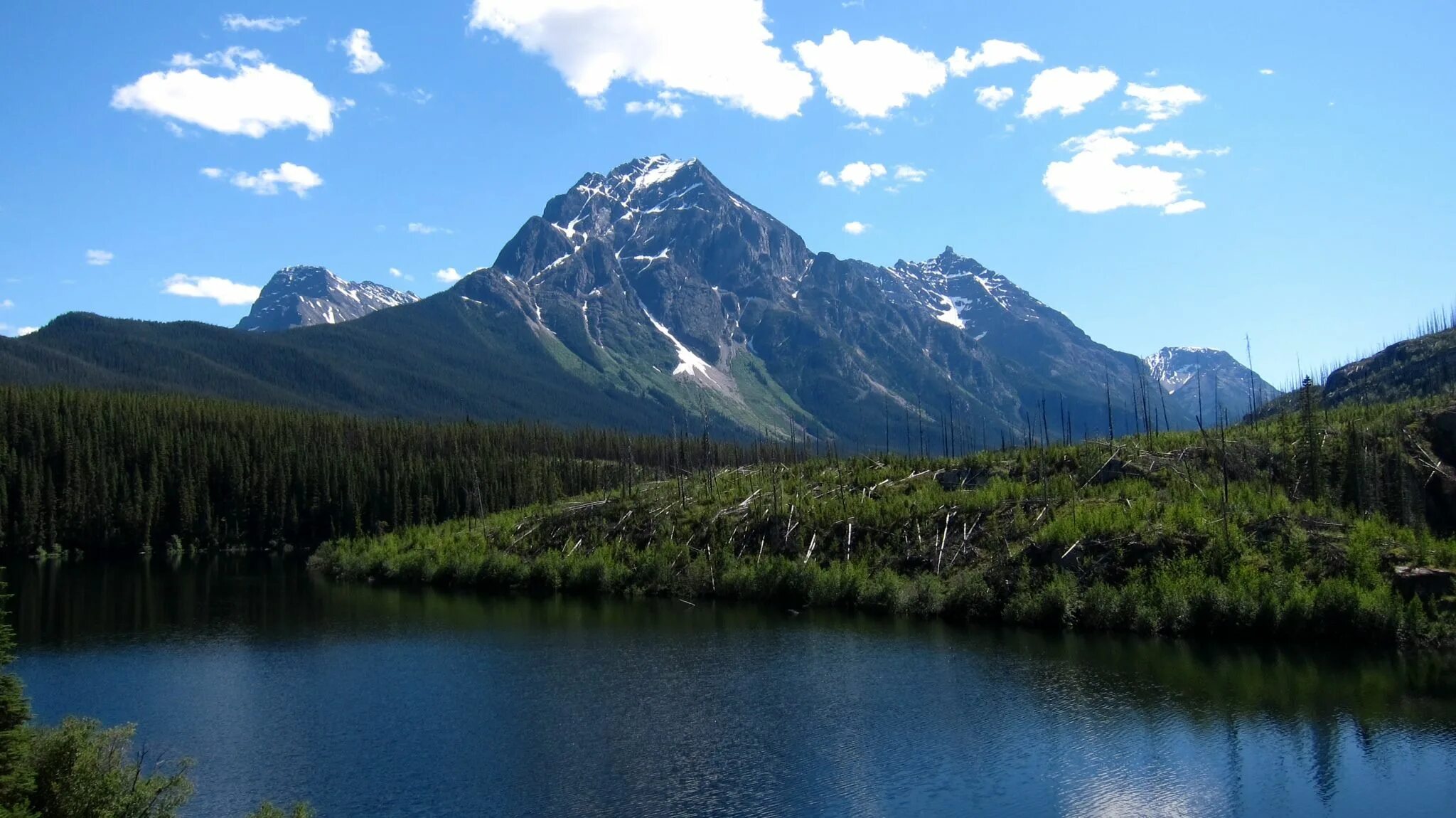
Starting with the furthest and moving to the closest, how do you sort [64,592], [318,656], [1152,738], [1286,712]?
[64,592], [318,656], [1286,712], [1152,738]

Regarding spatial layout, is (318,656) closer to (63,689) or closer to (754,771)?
(63,689)

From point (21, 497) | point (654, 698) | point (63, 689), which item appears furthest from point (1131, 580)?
point (21, 497)

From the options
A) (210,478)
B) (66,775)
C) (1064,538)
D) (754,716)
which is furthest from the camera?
(210,478)

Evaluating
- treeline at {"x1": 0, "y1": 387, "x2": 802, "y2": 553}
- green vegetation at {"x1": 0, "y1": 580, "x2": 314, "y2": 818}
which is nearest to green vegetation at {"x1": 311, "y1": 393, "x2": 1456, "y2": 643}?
treeline at {"x1": 0, "y1": 387, "x2": 802, "y2": 553}

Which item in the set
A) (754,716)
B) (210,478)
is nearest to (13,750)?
(754,716)

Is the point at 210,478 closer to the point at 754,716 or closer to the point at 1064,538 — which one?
the point at 1064,538

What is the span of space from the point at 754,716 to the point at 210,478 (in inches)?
5411

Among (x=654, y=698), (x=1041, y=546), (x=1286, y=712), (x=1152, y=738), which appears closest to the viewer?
(x=1152, y=738)

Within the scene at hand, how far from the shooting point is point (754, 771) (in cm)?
4591

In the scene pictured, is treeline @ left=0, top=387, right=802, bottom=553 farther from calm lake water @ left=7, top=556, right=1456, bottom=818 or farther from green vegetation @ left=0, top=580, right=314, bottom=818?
green vegetation @ left=0, top=580, right=314, bottom=818

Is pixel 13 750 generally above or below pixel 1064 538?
below

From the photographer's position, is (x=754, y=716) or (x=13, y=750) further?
(x=754, y=716)

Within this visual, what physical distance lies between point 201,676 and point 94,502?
330ft

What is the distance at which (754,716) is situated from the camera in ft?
180
